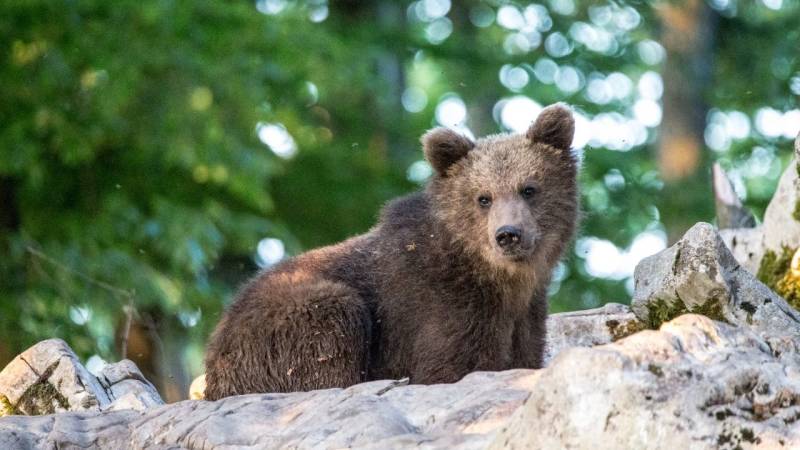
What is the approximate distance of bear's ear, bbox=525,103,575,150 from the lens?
767cm

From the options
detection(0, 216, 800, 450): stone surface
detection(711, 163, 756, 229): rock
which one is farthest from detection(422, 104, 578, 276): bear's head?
detection(711, 163, 756, 229): rock

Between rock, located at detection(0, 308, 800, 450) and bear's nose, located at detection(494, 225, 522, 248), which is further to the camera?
→ bear's nose, located at detection(494, 225, 522, 248)

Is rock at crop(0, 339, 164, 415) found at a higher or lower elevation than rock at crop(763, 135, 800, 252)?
lower

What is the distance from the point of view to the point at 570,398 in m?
4.09

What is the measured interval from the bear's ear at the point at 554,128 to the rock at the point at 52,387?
2.88 m

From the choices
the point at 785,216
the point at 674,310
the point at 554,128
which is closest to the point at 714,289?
the point at 674,310

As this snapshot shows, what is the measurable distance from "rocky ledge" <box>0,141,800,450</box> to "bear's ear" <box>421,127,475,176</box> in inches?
52.6

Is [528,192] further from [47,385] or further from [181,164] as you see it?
[181,164]

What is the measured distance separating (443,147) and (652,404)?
380cm

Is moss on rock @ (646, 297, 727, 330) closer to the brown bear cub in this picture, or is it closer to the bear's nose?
the brown bear cub

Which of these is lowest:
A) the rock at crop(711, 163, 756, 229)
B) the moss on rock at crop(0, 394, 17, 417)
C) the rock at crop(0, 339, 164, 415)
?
the moss on rock at crop(0, 394, 17, 417)

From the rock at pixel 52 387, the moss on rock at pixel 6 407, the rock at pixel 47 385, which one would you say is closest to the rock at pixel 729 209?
the rock at pixel 52 387

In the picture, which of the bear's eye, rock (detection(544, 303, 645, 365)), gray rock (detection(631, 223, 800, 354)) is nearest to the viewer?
gray rock (detection(631, 223, 800, 354))

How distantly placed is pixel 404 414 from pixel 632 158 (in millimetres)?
13752
